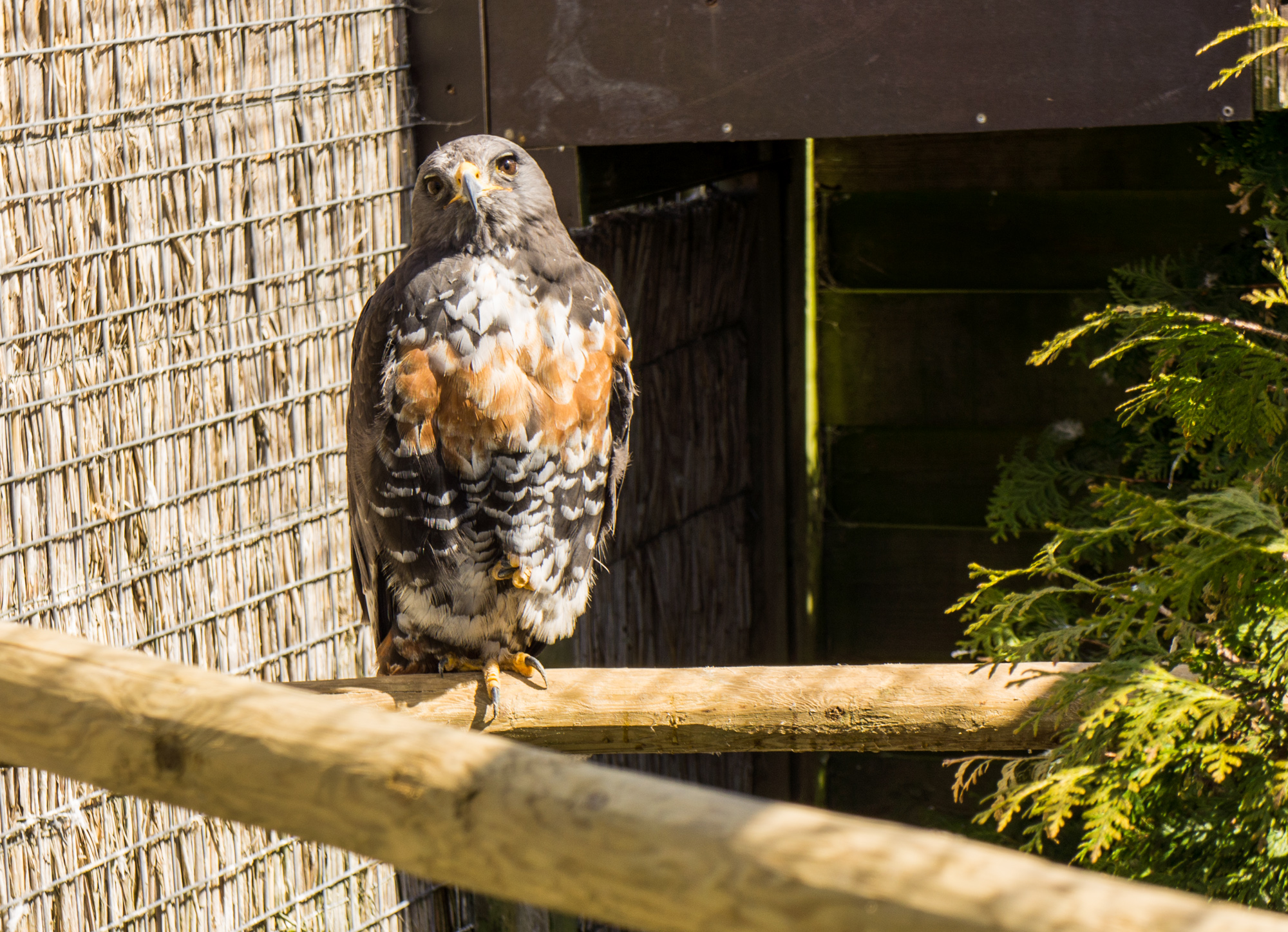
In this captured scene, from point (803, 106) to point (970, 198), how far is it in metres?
1.04

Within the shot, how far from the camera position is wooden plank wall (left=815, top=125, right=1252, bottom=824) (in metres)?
3.21

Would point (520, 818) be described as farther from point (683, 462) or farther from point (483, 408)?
point (683, 462)

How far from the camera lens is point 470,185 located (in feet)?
6.42

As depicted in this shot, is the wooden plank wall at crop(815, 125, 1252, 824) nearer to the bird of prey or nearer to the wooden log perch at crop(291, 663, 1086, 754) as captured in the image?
the bird of prey

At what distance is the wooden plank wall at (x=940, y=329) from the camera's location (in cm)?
321

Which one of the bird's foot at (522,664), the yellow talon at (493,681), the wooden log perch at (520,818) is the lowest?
the bird's foot at (522,664)

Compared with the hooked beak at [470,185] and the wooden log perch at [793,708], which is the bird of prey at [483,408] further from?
the wooden log perch at [793,708]

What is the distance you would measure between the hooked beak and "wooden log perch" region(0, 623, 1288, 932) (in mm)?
1012

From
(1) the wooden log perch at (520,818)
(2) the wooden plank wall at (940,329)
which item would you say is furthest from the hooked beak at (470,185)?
(2) the wooden plank wall at (940,329)

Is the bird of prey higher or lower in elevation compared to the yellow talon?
higher

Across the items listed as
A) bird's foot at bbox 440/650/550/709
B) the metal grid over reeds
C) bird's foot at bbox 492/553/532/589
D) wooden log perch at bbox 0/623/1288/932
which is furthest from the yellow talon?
wooden log perch at bbox 0/623/1288/932

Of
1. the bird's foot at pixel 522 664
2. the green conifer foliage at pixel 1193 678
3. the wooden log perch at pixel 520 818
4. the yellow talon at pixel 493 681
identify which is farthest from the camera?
the bird's foot at pixel 522 664

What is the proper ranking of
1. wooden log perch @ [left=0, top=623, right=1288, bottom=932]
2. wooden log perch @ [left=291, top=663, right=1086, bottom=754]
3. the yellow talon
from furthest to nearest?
the yellow talon, wooden log perch @ [left=291, top=663, right=1086, bottom=754], wooden log perch @ [left=0, top=623, right=1288, bottom=932]

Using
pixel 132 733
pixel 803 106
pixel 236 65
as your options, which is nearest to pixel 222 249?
pixel 236 65
